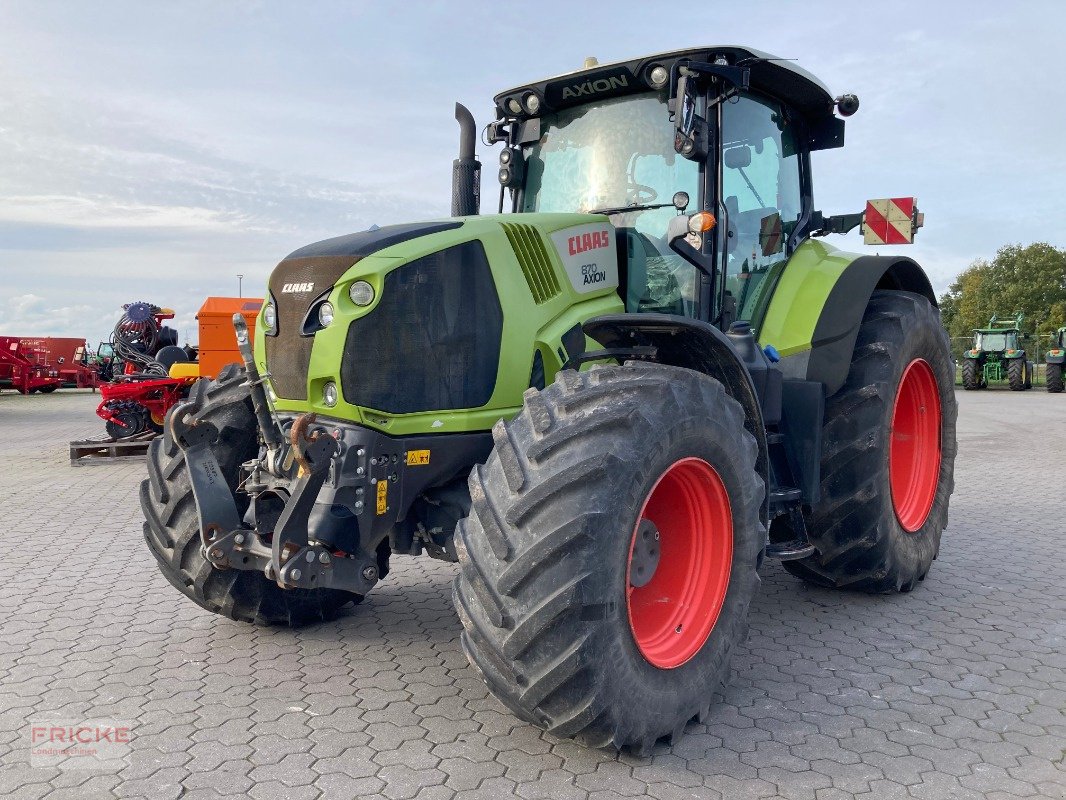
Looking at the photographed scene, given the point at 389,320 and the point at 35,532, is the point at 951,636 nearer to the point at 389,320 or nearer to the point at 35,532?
the point at 389,320

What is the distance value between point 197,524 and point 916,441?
424 centimetres

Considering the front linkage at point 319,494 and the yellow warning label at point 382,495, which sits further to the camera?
the yellow warning label at point 382,495

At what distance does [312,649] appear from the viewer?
4.29 metres

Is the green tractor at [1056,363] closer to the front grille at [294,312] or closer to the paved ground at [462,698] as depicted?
the paved ground at [462,698]

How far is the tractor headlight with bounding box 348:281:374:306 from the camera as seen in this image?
3457 mm

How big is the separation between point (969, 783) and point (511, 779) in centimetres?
150

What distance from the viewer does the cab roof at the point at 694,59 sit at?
4258 millimetres

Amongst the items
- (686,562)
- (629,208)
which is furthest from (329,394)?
(629,208)

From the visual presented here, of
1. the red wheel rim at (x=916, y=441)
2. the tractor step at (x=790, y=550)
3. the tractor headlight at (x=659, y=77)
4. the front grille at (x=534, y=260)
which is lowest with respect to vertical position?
the tractor step at (x=790, y=550)

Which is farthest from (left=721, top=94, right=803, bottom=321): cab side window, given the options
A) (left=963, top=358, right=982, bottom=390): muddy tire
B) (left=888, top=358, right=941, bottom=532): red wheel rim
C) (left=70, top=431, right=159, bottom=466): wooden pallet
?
(left=963, top=358, right=982, bottom=390): muddy tire

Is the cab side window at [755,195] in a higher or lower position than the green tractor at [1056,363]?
higher

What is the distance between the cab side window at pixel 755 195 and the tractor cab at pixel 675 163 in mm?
10

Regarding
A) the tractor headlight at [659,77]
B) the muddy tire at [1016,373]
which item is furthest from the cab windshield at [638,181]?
the muddy tire at [1016,373]

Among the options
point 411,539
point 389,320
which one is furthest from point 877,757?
point 389,320
